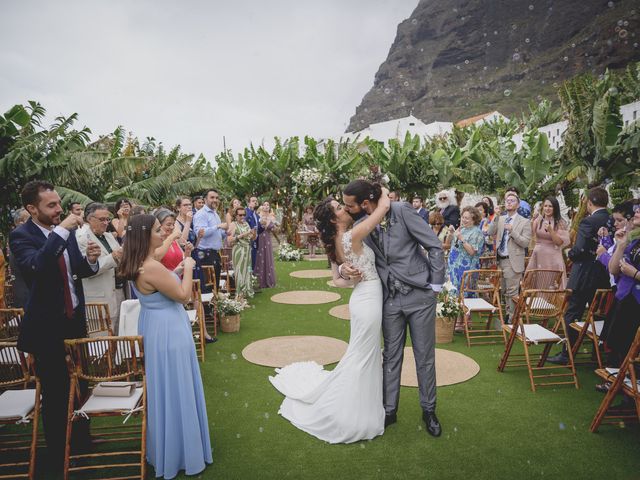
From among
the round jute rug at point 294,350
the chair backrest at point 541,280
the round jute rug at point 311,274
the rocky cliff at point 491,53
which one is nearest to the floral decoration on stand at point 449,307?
the chair backrest at point 541,280

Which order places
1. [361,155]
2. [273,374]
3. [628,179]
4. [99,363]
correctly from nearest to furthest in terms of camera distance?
1. [99,363]
2. [273,374]
3. [628,179]
4. [361,155]

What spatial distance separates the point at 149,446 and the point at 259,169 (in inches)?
668

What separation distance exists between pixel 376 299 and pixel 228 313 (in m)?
4.04

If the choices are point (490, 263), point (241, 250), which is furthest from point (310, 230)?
point (490, 263)

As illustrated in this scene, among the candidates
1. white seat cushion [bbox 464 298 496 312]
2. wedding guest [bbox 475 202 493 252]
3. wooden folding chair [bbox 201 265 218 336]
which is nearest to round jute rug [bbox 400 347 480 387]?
white seat cushion [bbox 464 298 496 312]

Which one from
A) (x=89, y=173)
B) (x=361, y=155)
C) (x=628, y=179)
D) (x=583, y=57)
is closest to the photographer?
(x=628, y=179)

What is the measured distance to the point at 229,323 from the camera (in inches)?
286

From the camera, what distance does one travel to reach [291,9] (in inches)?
522

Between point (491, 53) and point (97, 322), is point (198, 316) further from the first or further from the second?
point (491, 53)

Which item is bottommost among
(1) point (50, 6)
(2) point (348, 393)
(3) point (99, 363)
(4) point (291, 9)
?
(2) point (348, 393)

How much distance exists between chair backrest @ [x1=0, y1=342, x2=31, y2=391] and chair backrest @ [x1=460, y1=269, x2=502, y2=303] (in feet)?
18.4

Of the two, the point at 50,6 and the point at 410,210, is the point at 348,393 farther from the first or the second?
the point at 50,6

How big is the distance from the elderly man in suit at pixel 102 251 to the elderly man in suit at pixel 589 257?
18.8ft

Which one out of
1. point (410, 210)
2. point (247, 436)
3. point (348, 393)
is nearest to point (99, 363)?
point (247, 436)
